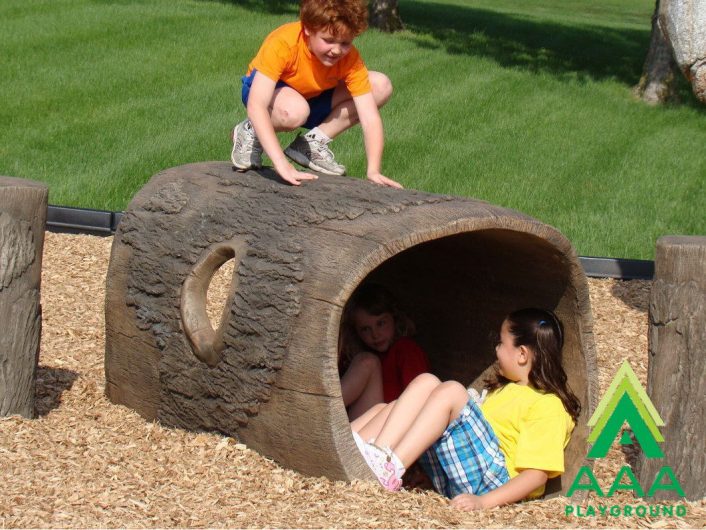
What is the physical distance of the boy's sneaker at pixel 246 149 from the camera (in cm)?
520

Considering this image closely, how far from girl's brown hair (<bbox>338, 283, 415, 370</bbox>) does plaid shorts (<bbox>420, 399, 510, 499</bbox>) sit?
2.83 ft

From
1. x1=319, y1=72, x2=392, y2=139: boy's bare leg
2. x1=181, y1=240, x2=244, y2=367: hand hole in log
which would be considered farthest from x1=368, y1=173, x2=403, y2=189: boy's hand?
x1=181, y1=240, x2=244, y2=367: hand hole in log

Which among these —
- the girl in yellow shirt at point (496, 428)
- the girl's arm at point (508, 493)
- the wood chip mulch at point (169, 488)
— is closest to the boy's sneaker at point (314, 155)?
the girl in yellow shirt at point (496, 428)

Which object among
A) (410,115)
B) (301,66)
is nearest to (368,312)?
(301,66)

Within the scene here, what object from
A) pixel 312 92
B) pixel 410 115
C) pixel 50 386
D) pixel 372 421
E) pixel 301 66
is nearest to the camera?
pixel 372 421

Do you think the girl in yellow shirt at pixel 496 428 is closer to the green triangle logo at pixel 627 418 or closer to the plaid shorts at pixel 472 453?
the plaid shorts at pixel 472 453

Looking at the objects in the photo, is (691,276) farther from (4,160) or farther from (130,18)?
(130,18)

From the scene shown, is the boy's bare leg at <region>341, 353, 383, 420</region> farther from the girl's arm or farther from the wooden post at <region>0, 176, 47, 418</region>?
the wooden post at <region>0, 176, 47, 418</region>

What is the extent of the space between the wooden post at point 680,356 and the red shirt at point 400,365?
3.64 ft

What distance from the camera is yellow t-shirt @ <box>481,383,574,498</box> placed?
4383mm

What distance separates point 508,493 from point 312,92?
7.13 ft

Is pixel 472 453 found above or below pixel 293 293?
below

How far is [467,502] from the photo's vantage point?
4188mm

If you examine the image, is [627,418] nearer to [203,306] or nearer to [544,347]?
[544,347]
